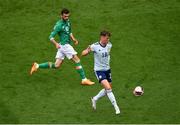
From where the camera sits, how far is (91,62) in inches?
807

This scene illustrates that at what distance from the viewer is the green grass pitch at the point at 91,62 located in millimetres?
16672

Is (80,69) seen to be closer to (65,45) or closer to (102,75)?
(65,45)

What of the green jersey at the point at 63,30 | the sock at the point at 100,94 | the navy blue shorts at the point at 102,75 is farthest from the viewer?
the green jersey at the point at 63,30

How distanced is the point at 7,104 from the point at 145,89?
14.9ft

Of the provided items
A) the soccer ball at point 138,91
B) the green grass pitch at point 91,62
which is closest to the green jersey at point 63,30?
the green grass pitch at point 91,62

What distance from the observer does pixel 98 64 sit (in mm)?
16578

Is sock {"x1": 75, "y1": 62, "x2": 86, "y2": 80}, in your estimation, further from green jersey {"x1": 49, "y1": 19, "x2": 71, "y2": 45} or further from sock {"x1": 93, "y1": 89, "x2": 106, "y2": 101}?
sock {"x1": 93, "y1": 89, "x2": 106, "y2": 101}

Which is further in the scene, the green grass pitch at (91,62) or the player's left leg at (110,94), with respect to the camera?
the green grass pitch at (91,62)

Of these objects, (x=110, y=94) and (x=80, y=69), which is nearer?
(x=110, y=94)

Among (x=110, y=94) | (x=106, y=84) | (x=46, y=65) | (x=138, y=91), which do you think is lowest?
(x=138, y=91)

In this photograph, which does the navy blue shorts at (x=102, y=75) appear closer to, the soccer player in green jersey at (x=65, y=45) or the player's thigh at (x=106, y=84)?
the player's thigh at (x=106, y=84)

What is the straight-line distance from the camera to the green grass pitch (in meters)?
16.7

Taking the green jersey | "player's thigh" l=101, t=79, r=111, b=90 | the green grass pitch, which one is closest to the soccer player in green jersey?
the green jersey

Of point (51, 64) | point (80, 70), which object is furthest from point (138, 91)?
point (51, 64)
